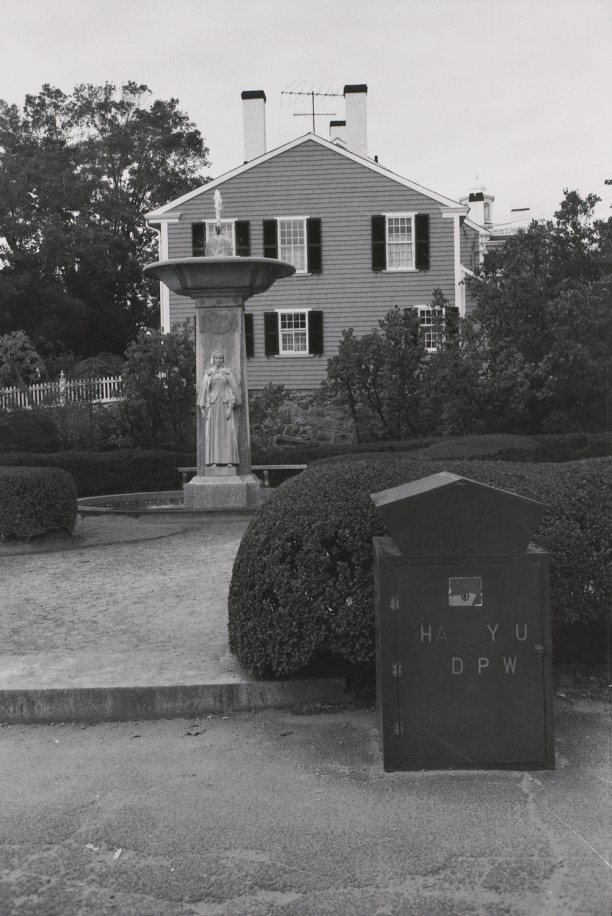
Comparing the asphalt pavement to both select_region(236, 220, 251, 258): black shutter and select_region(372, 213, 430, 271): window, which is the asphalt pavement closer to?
select_region(372, 213, 430, 271): window

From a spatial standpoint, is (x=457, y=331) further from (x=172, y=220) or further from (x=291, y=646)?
(x=291, y=646)

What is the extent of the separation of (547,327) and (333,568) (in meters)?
20.2

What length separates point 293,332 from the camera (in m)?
30.9

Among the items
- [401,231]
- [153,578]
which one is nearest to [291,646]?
[153,578]

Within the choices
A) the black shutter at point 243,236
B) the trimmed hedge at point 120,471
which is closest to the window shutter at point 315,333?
the black shutter at point 243,236

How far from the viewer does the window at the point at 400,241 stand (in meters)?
30.6

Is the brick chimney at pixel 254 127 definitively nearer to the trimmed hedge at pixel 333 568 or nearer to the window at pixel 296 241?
the window at pixel 296 241

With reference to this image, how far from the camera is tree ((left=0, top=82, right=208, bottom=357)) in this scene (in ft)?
135

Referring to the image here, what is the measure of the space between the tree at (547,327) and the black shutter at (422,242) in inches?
180

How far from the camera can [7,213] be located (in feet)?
135

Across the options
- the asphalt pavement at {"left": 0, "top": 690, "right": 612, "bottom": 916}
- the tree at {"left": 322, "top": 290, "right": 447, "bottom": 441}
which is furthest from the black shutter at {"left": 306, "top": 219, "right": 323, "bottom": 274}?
the asphalt pavement at {"left": 0, "top": 690, "right": 612, "bottom": 916}

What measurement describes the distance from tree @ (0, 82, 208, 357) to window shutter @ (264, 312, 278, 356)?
11918 mm

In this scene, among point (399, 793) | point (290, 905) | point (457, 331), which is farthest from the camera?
point (457, 331)

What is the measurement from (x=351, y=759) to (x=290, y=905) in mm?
1335
